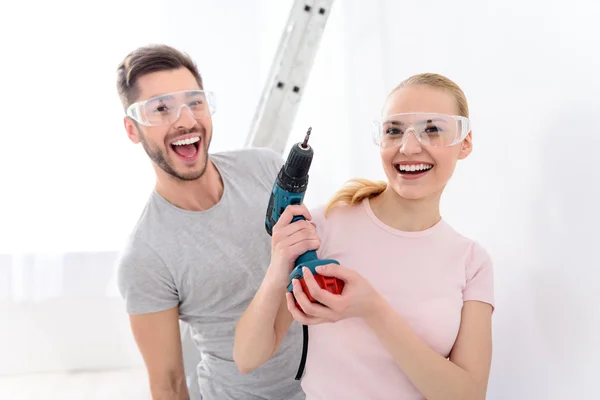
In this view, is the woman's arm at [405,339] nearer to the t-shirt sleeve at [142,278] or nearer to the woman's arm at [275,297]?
the woman's arm at [275,297]

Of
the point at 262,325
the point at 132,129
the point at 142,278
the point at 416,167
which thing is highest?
the point at 416,167

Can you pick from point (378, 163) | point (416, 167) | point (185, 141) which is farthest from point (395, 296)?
point (378, 163)

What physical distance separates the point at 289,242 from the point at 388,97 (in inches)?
13.5

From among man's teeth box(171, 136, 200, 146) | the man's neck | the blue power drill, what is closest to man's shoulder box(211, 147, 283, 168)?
the man's neck

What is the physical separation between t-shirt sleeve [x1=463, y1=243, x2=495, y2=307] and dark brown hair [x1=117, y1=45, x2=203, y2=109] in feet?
2.85

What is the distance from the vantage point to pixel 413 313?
1.00m

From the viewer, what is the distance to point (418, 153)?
99cm

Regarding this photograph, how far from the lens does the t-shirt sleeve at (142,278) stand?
1.39 meters

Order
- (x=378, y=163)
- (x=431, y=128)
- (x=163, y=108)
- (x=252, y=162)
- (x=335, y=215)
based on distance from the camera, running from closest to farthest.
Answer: (x=431, y=128), (x=335, y=215), (x=163, y=108), (x=252, y=162), (x=378, y=163)

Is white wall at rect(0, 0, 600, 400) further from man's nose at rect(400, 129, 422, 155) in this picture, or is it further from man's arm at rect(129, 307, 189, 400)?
man's arm at rect(129, 307, 189, 400)

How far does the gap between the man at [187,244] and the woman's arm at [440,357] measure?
0.61 m

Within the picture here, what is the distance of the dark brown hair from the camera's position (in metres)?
1.38

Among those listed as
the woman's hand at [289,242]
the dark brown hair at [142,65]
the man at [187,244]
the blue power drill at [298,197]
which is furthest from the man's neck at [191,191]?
the woman's hand at [289,242]

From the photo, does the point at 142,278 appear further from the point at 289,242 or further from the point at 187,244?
the point at 289,242
